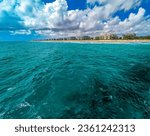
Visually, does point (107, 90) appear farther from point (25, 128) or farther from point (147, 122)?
point (25, 128)

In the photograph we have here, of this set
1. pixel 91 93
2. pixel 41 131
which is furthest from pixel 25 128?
pixel 91 93

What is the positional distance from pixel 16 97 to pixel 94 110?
7.47 meters

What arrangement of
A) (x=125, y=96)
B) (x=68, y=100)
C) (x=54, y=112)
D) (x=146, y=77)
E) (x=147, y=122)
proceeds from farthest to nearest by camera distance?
(x=146, y=77) → (x=125, y=96) → (x=68, y=100) → (x=54, y=112) → (x=147, y=122)

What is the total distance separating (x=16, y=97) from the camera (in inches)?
545

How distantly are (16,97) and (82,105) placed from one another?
6.44 m

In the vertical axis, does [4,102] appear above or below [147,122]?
below

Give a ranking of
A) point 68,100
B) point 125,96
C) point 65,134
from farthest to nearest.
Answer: point 125,96 → point 68,100 → point 65,134

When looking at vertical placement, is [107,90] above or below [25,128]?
below

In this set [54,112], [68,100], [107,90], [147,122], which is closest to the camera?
[147,122]

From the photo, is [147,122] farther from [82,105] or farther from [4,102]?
[4,102]

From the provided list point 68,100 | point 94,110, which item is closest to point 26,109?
point 68,100

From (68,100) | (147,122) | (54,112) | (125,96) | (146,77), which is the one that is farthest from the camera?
(146,77)

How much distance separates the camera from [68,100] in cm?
1271

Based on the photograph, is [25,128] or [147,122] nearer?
[25,128]
